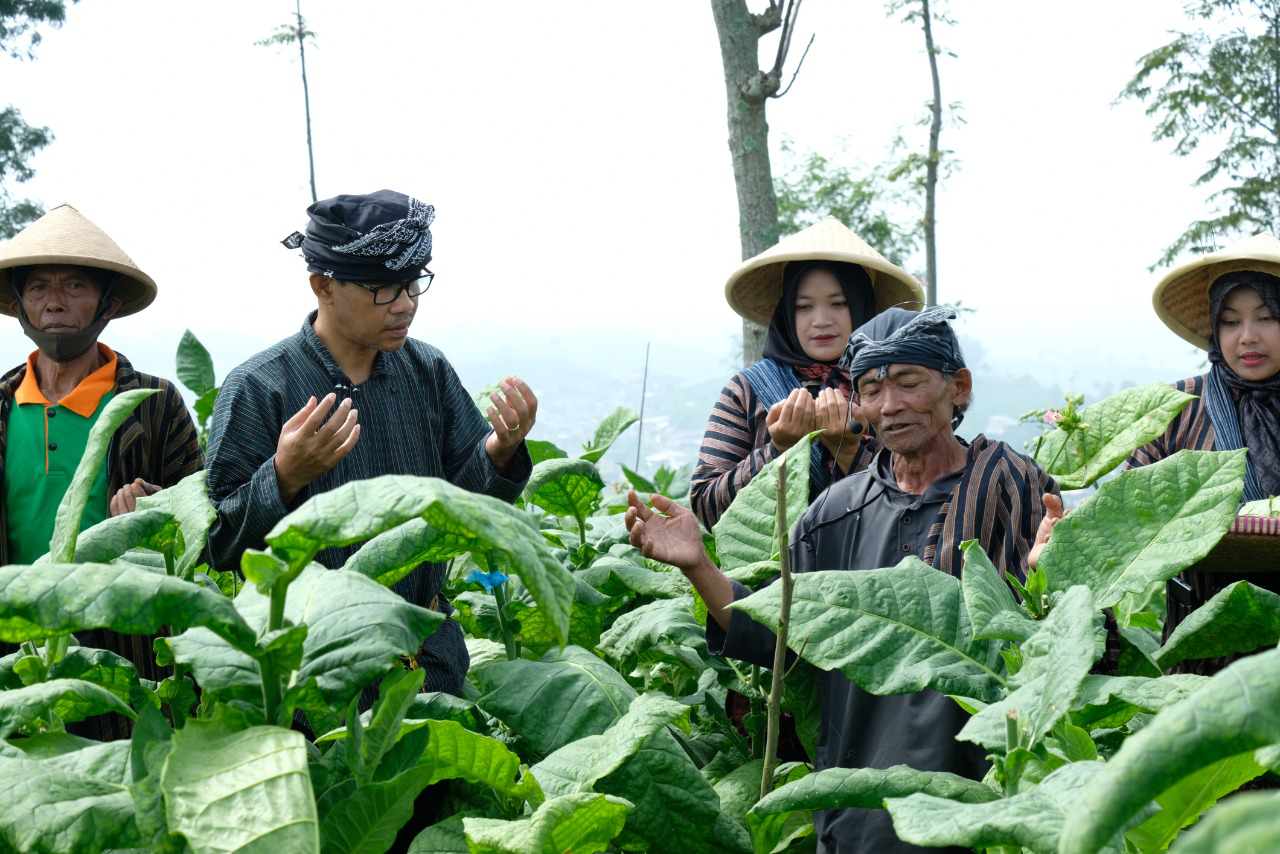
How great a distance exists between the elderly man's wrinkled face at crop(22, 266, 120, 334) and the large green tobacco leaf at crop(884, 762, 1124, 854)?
2.69 m

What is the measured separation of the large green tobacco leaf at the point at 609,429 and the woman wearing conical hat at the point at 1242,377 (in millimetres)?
1518

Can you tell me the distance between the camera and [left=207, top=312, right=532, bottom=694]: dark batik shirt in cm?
227

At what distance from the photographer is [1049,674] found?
3.80 ft

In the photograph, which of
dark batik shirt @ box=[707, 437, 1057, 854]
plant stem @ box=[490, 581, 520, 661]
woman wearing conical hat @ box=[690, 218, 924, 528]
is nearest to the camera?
dark batik shirt @ box=[707, 437, 1057, 854]

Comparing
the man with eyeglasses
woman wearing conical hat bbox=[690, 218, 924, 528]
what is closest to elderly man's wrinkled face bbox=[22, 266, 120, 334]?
the man with eyeglasses

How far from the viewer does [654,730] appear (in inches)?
61.1

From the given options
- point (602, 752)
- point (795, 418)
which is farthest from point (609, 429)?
point (602, 752)

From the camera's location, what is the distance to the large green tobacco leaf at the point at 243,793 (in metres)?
0.98

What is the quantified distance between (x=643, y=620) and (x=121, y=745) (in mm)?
1259

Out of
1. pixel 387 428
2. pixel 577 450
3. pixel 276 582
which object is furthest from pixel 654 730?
pixel 577 450

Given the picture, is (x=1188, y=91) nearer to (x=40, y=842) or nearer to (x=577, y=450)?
(x=577, y=450)

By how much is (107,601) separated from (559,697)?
3.20 ft

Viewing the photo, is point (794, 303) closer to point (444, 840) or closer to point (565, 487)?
point (565, 487)

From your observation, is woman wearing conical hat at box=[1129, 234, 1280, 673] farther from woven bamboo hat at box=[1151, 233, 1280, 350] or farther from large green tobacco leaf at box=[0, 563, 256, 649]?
large green tobacco leaf at box=[0, 563, 256, 649]
